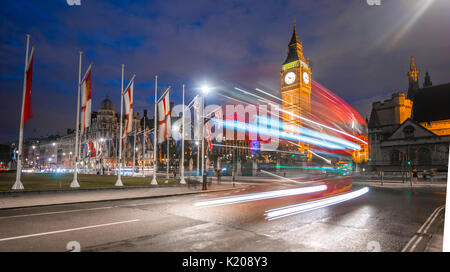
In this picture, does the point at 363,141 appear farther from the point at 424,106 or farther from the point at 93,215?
the point at 93,215

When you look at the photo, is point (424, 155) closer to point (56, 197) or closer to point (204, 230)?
point (204, 230)

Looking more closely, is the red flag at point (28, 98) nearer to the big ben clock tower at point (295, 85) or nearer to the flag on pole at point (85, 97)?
the flag on pole at point (85, 97)

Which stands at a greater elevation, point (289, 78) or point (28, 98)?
point (289, 78)

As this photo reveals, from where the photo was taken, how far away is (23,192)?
604 inches

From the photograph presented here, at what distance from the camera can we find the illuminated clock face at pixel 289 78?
14598 centimetres

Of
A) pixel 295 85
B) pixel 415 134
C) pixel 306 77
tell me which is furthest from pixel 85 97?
pixel 306 77

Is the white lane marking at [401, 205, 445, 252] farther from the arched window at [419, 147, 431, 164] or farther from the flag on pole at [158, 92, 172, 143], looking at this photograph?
the arched window at [419, 147, 431, 164]

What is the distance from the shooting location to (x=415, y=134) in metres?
54.9

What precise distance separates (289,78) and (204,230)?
493 feet

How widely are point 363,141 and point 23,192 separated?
13530cm

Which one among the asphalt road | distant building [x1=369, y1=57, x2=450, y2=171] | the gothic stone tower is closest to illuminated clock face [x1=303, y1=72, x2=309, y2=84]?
the gothic stone tower
